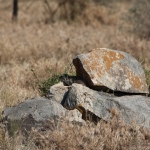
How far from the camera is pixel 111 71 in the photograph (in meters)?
5.80

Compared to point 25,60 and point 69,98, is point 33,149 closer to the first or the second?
point 69,98

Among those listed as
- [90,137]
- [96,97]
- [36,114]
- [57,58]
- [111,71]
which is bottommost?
[90,137]

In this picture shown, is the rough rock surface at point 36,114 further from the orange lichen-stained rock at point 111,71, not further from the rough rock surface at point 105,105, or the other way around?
the orange lichen-stained rock at point 111,71

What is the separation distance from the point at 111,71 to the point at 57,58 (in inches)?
157

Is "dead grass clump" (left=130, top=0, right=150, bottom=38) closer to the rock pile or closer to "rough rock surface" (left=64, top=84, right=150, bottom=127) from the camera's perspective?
the rock pile

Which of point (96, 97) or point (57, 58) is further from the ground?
point (57, 58)

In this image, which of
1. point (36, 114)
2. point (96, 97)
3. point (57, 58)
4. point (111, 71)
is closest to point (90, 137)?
point (36, 114)

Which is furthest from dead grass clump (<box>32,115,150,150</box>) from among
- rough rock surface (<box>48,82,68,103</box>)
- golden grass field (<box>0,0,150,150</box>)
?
rough rock surface (<box>48,82,68,103</box>)

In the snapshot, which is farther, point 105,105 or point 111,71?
point 111,71

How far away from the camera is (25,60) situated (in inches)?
374

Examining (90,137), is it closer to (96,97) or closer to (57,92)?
(96,97)

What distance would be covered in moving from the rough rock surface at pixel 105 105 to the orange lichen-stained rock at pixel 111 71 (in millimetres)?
282

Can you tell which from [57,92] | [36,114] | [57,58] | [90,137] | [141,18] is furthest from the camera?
[141,18]

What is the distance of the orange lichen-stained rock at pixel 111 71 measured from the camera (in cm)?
570
